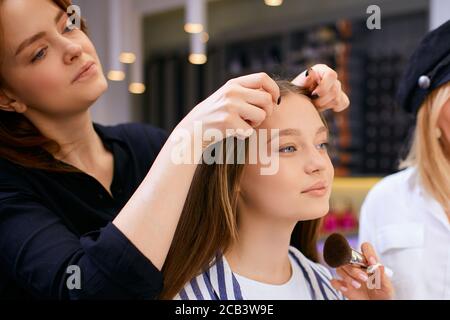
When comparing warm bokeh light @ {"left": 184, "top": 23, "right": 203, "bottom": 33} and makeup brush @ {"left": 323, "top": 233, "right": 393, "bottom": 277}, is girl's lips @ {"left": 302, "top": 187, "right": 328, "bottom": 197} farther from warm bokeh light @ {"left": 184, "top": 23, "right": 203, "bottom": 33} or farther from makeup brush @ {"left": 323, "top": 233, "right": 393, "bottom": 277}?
warm bokeh light @ {"left": 184, "top": 23, "right": 203, "bottom": 33}

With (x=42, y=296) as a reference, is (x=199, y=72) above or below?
above

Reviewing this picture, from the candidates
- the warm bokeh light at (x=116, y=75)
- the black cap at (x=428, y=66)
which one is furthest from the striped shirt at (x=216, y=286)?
the black cap at (x=428, y=66)

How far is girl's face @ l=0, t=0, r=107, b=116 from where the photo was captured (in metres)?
0.62

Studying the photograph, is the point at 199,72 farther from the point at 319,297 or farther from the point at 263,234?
the point at 319,297

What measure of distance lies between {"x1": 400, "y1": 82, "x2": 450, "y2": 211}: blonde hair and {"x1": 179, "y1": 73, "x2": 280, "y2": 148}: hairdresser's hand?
495mm

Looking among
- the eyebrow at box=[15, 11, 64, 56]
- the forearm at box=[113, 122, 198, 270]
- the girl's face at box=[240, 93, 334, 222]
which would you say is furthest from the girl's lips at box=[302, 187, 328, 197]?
the eyebrow at box=[15, 11, 64, 56]

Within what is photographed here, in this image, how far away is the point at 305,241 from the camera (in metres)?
0.88

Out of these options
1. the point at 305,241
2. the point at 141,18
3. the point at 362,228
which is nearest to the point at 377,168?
the point at 362,228

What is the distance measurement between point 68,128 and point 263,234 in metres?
0.34

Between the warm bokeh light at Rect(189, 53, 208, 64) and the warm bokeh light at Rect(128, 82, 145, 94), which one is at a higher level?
the warm bokeh light at Rect(189, 53, 208, 64)

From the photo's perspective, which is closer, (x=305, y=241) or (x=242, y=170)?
(x=242, y=170)

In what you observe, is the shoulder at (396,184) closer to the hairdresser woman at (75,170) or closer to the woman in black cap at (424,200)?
the woman in black cap at (424,200)

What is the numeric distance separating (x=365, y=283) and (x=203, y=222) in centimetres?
28

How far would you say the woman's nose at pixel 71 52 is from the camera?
63 cm
